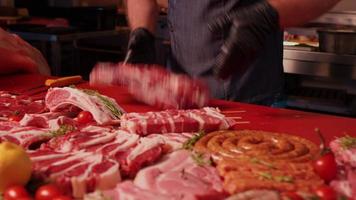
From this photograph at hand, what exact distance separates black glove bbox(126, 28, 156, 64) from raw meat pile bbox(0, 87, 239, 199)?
1.89 ft

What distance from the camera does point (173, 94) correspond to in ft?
7.93

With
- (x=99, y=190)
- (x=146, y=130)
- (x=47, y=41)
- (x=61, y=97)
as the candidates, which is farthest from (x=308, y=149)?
(x=47, y=41)

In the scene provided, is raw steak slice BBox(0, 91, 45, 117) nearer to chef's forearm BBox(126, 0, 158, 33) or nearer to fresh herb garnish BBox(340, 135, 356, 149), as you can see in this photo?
chef's forearm BBox(126, 0, 158, 33)

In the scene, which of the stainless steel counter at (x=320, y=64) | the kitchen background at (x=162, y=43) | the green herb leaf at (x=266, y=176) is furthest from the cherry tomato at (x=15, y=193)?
the stainless steel counter at (x=320, y=64)

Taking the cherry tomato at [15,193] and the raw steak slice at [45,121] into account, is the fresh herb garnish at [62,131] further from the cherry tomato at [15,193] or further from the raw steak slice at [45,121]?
the cherry tomato at [15,193]

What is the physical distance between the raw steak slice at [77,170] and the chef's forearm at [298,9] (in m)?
1.18

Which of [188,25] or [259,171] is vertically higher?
[188,25]

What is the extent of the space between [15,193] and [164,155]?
528 millimetres

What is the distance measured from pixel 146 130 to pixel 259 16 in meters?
0.75

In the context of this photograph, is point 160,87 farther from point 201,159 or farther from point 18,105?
point 201,159

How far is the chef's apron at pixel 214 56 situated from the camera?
2.85 meters

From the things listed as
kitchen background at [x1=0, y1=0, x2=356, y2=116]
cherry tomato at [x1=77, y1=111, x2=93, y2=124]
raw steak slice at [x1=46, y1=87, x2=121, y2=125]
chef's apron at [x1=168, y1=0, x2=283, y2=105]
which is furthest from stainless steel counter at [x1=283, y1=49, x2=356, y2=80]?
cherry tomato at [x1=77, y1=111, x2=93, y2=124]

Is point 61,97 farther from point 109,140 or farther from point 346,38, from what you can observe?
point 346,38

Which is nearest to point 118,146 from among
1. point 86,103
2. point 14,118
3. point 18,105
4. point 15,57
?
point 86,103
